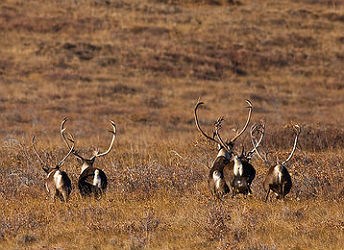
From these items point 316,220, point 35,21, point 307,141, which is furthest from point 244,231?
point 35,21

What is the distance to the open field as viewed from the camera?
938 centimetres

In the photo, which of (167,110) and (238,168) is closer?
(238,168)

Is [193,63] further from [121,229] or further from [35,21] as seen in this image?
[121,229]

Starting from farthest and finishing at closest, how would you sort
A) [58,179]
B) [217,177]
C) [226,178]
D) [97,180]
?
1. [97,180]
2. [58,179]
3. [217,177]
4. [226,178]

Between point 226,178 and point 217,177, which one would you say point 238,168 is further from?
point 217,177

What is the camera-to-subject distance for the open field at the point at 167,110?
938 cm

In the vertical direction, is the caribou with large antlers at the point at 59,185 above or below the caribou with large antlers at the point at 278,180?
below

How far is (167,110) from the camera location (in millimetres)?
29922

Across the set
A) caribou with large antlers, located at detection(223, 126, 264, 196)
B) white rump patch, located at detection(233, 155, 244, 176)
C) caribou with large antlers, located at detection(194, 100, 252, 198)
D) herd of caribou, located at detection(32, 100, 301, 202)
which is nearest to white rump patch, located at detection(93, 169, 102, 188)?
herd of caribou, located at detection(32, 100, 301, 202)

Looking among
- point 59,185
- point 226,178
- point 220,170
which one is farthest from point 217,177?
point 59,185

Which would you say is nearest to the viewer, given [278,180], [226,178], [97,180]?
[226,178]

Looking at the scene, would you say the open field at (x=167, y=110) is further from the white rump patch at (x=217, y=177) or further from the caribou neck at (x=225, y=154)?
the caribou neck at (x=225, y=154)

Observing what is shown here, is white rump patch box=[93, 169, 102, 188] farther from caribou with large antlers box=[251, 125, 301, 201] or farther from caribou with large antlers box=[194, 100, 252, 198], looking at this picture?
caribou with large antlers box=[251, 125, 301, 201]

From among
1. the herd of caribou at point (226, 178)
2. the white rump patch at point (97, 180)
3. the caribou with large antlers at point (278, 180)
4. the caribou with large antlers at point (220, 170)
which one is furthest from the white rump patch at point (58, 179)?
the caribou with large antlers at point (278, 180)
